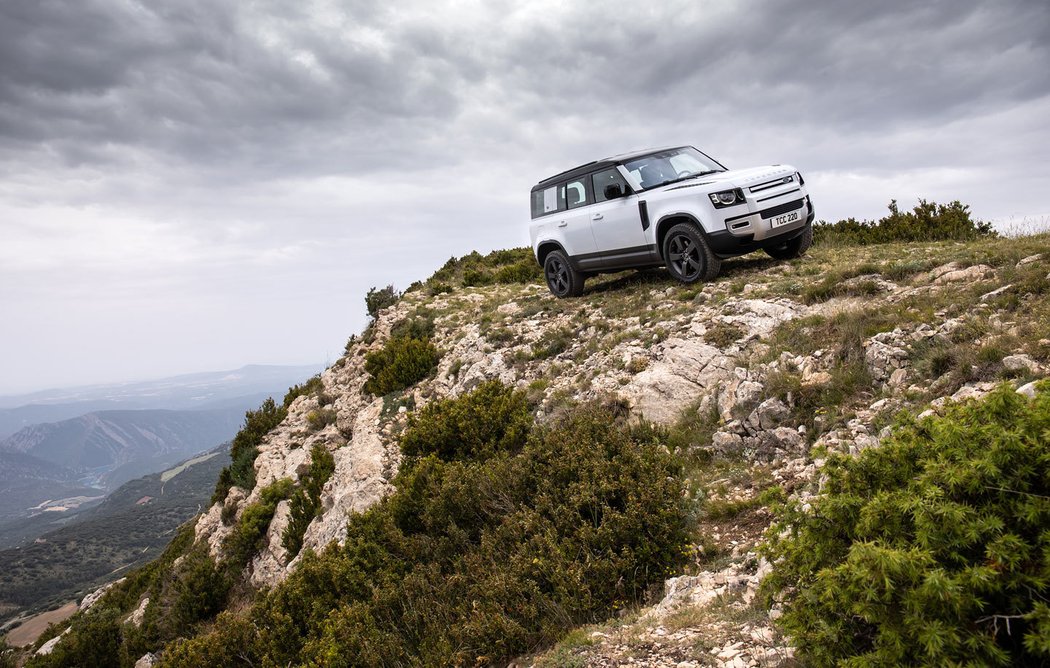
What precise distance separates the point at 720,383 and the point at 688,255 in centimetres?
364

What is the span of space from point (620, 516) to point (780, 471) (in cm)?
154

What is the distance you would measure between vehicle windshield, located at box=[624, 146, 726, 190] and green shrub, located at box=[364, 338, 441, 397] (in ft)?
17.4

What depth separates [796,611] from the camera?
2.56 metres

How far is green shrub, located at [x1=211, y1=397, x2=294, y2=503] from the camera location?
12750 mm

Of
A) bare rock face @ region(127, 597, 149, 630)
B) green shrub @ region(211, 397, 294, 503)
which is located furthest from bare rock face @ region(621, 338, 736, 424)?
bare rock face @ region(127, 597, 149, 630)

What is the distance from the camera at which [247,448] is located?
13414mm

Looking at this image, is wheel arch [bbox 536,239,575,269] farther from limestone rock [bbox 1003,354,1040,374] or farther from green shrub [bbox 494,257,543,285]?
limestone rock [bbox 1003,354,1040,374]

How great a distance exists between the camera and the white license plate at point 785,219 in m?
8.98

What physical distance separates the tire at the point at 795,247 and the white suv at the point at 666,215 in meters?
0.02

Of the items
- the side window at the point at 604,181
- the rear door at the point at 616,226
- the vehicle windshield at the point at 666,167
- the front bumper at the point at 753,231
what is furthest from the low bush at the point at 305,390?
the front bumper at the point at 753,231

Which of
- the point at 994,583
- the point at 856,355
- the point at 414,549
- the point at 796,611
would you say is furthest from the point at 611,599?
the point at 856,355

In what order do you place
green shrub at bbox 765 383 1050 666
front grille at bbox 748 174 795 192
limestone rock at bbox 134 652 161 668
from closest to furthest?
green shrub at bbox 765 383 1050 666 → limestone rock at bbox 134 652 161 668 → front grille at bbox 748 174 795 192

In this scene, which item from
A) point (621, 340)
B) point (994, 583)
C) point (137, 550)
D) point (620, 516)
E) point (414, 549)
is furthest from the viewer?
point (137, 550)

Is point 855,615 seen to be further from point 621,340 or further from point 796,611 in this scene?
point 621,340
